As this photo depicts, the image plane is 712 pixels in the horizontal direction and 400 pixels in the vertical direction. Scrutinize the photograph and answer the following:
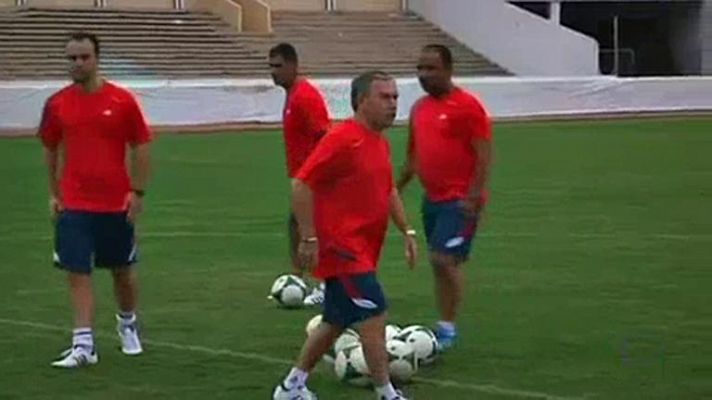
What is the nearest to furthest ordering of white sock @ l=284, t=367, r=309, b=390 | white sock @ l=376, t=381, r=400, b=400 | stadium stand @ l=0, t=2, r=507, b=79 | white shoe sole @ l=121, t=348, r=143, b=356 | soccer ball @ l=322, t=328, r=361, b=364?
white sock @ l=376, t=381, r=400, b=400, white sock @ l=284, t=367, r=309, b=390, soccer ball @ l=322, t=328, r=361, b=364, white shoe sole @ l=121, t=348, r=143, b=356, stadium stand @ l=0, t=2, r=507, b=79

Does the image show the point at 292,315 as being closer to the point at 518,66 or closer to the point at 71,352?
the point at 71,352

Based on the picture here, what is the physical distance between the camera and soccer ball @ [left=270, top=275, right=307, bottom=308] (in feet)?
45.9

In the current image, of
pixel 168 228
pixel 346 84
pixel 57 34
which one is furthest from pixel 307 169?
pixel 57 34

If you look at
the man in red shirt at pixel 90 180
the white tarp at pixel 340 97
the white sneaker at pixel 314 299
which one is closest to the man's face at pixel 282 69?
the white sneaker at pixel 314 299

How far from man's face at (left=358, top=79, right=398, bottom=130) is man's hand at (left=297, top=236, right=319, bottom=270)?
0.74 m

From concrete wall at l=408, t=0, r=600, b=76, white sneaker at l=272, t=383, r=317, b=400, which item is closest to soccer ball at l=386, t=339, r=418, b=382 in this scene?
white sneaker at l=272, t=383, r=317, b=400

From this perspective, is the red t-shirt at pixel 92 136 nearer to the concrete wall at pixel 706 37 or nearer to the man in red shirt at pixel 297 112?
the man in red shirt at pixel 297 112

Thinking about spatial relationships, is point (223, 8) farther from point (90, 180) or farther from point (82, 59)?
point (82, 59)

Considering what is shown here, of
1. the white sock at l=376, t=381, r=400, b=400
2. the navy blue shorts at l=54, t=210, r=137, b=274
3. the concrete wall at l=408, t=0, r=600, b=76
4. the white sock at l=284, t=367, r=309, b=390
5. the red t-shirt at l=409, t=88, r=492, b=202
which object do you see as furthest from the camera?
the concrete wall at l=408, t=0, r=600, b=76

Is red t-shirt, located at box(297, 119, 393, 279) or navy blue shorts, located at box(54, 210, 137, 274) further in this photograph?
navy blue shorts, located at box(54, 210, 137, 274)

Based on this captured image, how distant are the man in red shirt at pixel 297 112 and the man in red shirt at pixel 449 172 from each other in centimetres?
241

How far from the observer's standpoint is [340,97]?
41.9 m

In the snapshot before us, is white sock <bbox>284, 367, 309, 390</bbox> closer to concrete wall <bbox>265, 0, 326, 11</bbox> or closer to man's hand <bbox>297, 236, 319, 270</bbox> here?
man's hand <bbox>297, 236, 319, 270</bbox>

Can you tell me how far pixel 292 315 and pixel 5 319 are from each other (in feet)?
7.26
